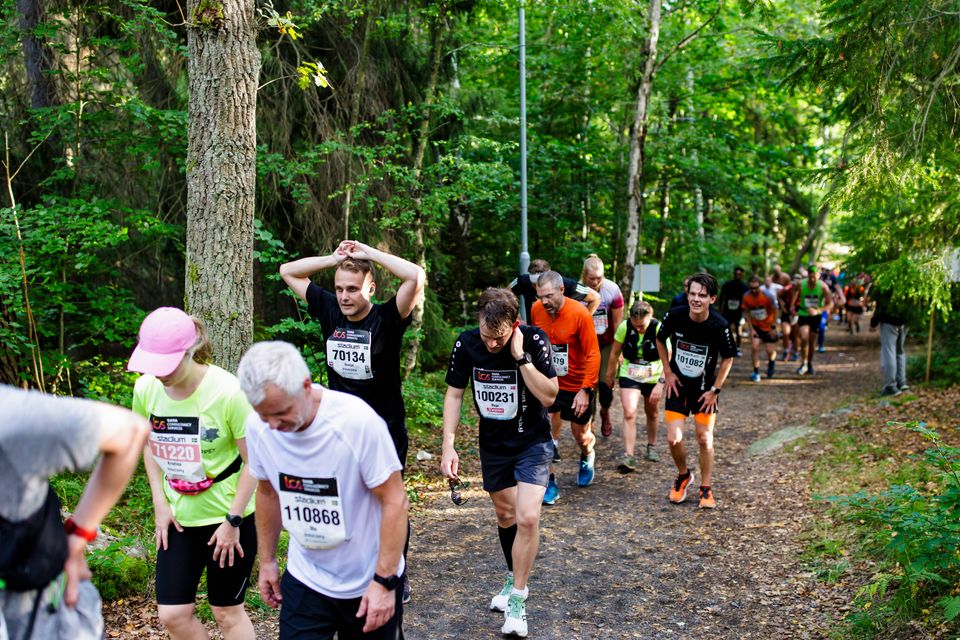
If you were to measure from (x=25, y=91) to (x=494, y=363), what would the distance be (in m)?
7.23

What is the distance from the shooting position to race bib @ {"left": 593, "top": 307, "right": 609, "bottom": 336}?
947 centimetres

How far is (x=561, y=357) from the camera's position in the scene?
24.6 ft

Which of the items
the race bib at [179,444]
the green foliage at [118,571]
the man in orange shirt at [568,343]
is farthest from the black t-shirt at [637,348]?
the race bib at [179,444]

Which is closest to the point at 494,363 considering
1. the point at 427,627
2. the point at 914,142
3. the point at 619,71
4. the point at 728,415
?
the point at 427,627

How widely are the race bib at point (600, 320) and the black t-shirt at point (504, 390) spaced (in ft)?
14.3

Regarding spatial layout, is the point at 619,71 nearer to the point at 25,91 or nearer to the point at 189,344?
the point at 25,91

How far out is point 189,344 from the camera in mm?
3449

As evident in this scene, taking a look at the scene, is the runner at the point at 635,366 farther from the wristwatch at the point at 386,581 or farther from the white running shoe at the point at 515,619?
the wristwatch at the point at 386,581

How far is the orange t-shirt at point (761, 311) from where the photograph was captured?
1592 cm

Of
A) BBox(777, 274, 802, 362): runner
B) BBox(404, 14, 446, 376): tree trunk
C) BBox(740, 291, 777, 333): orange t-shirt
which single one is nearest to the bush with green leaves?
BBox(404, 14, 446, 376): tree trunk

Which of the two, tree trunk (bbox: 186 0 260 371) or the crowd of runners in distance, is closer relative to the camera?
the crowd of runners in distance

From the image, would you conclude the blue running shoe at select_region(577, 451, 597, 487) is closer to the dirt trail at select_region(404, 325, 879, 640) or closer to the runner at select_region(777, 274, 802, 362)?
the dirt trail at select_region(404, 325, 879, 640)

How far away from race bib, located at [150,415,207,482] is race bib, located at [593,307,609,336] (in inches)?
252

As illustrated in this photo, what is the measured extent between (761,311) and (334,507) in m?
14.4
